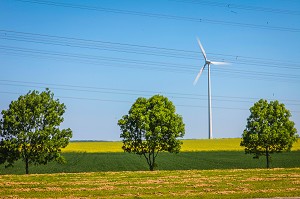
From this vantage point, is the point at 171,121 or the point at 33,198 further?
the point at 171,121

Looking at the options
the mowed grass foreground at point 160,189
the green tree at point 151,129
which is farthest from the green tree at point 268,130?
the mowed grass foreground at point 160,189

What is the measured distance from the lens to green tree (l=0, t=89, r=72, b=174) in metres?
47.2

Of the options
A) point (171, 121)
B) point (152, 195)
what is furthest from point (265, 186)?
point (171, 121)

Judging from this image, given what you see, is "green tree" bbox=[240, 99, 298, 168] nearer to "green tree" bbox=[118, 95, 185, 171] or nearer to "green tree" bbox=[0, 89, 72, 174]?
"green tree" bbox=[118, 95, 185, 171]

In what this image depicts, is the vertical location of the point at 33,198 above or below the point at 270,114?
below

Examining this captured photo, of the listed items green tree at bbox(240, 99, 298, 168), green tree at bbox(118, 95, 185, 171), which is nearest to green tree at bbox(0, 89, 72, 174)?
green tree at bbox(118, 95, 185, 171)

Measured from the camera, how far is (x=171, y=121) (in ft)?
177

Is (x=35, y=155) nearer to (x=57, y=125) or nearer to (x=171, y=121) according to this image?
(x=57, y=125)

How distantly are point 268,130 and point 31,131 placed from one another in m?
31.1

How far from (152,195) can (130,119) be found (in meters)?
29.1

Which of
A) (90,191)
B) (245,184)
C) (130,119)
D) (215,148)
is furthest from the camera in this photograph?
(215,148)

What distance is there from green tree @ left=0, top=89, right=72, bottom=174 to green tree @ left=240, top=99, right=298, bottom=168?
80.9 feet

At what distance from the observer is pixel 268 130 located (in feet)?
180

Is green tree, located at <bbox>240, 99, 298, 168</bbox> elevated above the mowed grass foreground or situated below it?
above
